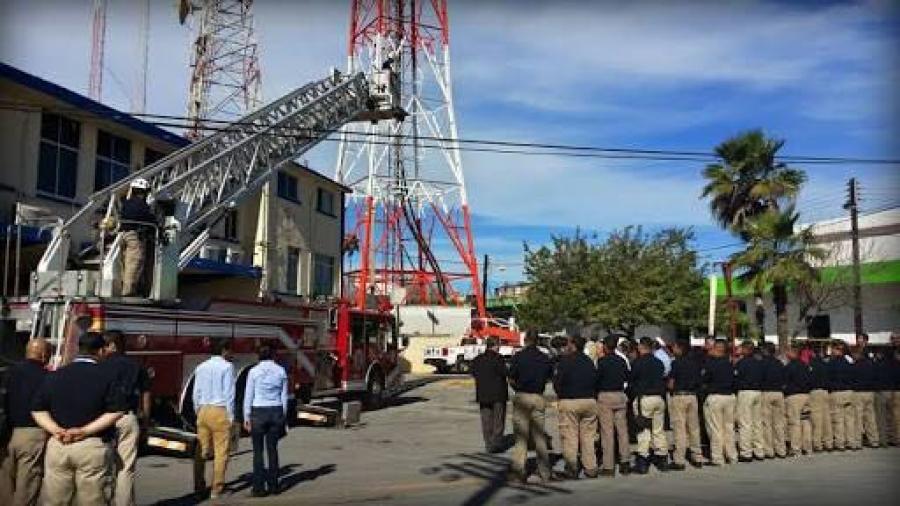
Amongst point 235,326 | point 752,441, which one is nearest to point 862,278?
point 752,441

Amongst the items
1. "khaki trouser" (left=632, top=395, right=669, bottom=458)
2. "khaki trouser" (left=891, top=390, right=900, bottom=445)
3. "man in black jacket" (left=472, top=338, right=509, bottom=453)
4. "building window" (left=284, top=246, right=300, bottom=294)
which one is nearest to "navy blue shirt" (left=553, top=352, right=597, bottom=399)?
"khaki trouser" (left=632, top=395, right=669, bottom=458)

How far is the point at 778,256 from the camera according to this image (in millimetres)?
29203

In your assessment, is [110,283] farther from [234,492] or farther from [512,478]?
[512,478]

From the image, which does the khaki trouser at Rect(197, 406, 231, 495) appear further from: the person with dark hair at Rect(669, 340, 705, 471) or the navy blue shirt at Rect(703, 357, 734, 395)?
the navy blue shirt at Rect(703, 357, 734, 395)

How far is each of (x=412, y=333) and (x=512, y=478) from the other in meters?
34.6

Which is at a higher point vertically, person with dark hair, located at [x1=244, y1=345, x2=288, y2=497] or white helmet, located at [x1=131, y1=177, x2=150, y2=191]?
white helmet, located at [x1=131, y1=177, x2=150, y2=191]

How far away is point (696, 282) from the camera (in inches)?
1176

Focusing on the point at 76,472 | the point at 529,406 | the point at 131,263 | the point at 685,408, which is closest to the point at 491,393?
the point at 529,406

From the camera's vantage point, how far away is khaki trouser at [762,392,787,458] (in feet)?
45.8

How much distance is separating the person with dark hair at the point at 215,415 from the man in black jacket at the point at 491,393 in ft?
17.0

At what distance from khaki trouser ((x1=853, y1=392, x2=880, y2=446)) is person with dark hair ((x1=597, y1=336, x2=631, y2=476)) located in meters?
5.73

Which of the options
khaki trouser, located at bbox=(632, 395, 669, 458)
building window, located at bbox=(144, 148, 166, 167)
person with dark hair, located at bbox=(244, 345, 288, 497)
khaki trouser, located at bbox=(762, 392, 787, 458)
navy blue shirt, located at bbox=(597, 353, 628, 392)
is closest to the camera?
person with dark hair, located at bbox=(244, 345, 288, 497)

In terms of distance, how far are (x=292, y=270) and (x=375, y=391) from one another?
9.80 m

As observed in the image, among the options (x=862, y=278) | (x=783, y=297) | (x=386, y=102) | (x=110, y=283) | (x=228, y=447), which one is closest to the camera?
(x=228, y=447)
